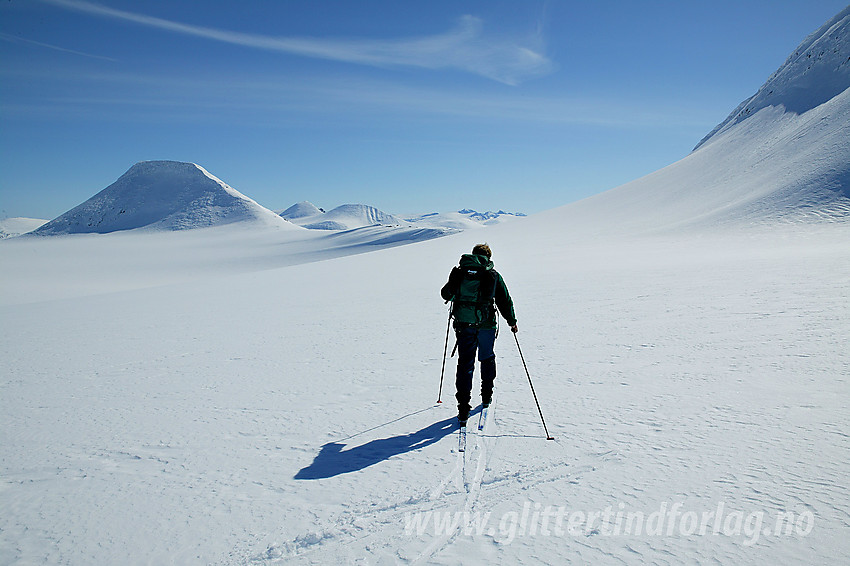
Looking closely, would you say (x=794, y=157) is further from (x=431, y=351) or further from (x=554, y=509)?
(x=554, y=509)

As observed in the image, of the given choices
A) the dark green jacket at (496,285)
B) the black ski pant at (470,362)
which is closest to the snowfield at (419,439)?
the black ski pant at (470,362)

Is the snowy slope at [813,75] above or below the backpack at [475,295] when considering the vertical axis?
above

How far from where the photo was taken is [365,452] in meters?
4.39

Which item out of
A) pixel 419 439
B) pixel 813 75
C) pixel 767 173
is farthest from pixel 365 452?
pixel 813 75

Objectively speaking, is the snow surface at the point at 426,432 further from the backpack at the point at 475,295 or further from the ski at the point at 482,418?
the backpack at the point at 475,295

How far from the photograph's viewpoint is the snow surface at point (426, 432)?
3.12m

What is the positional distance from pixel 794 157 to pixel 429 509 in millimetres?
51615

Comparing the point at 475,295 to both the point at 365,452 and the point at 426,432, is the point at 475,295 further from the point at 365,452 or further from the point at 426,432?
the point at 365,452

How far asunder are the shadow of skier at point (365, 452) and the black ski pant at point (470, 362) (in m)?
0.35

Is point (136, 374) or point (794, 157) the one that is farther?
point (794, 157)

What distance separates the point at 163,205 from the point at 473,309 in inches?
5817

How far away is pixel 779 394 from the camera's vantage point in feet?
16.5

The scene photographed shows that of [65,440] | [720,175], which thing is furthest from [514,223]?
[65,440]

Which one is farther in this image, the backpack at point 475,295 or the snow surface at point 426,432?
the backpack at point 475,295
